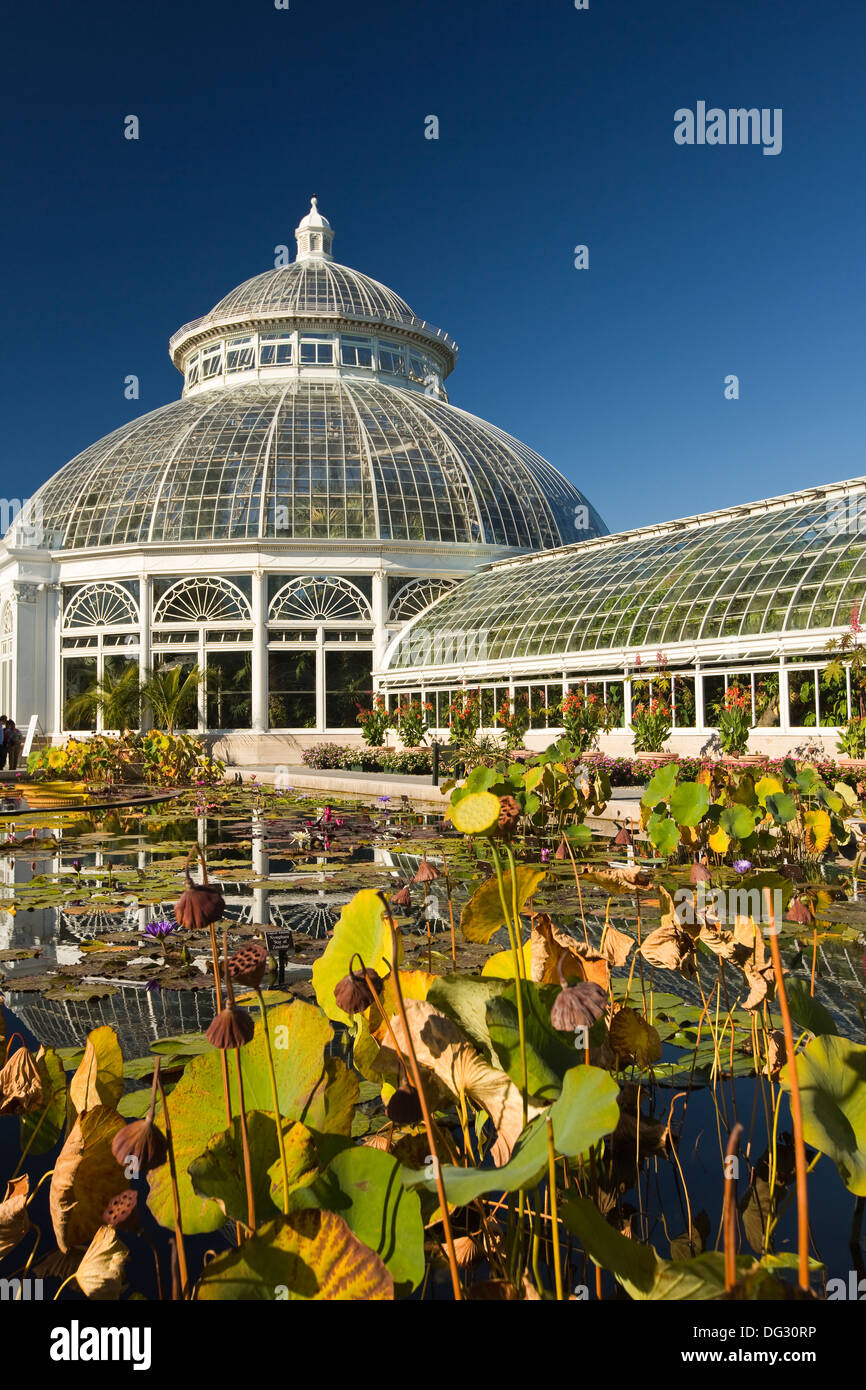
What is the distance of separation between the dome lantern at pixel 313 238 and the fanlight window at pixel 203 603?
2168 centimetres

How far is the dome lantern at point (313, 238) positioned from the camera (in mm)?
46594

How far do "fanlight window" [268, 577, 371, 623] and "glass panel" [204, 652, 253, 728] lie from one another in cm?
205

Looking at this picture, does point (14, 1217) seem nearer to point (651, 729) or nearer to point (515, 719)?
point (651, 729)

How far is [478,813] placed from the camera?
8.65 feet

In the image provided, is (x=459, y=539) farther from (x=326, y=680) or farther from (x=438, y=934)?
(x=438, y=934)

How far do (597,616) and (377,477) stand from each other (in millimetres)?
12455

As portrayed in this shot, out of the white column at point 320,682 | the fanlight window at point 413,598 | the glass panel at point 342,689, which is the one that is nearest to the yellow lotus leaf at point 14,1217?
the white column at point 320,682

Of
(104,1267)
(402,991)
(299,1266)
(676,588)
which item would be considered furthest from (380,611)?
(299,1266)

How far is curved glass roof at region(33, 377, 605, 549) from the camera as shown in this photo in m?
33.7

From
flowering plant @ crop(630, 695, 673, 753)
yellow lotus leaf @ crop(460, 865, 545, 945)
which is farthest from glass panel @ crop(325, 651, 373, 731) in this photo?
yellow lotus leaf @ crop(460, 865, 545, 945)

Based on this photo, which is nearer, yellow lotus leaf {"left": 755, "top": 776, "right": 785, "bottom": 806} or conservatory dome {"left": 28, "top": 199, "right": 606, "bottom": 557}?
yellow lotus leaf {"left": 755, "top": 776, "right": 785, "bottom": 806}

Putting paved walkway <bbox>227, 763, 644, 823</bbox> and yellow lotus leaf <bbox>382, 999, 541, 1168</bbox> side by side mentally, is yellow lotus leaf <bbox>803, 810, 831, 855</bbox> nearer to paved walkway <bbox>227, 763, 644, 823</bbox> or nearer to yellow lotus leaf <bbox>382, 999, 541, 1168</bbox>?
paved walkway <bbox>227, 763, 644, 823</bbox>

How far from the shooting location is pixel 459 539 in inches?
1389
